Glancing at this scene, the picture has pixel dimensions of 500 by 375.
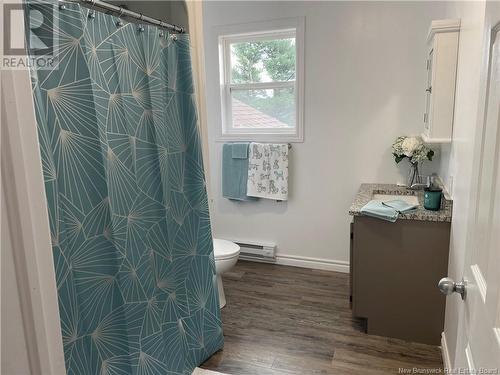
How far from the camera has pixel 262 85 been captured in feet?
11.0

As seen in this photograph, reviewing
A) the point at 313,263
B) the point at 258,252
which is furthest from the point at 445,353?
the point at 258,252

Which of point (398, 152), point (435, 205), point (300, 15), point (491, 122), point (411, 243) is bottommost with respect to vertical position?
point (411, 243)

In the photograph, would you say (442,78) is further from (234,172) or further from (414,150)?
(234,172)

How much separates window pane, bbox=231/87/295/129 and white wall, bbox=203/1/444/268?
0.59 ft

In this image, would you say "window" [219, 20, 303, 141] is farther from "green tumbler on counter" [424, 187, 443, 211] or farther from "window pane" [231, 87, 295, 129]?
"green tumbler on counter" [424, 187, 443, 211]

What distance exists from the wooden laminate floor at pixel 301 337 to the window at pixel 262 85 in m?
1.31

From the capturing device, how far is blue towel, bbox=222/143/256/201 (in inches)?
135

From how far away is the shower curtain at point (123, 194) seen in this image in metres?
1.26

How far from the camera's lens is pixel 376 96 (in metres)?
2.95

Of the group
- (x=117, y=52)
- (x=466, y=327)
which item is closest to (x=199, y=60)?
(x=117, y=52)

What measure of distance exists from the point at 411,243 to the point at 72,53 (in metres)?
2.02

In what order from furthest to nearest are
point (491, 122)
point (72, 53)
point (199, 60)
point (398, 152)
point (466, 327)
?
point (398, 152)
point (199, 60)
point (72, 53)
point (466, 327)
point (491, 122)

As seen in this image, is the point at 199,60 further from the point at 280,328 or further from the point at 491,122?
the point at 280,328

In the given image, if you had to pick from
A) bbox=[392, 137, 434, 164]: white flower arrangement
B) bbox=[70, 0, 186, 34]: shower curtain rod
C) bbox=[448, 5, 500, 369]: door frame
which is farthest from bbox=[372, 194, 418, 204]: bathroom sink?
bbox=[70, 0, 186, 34]: shower curtain rod
